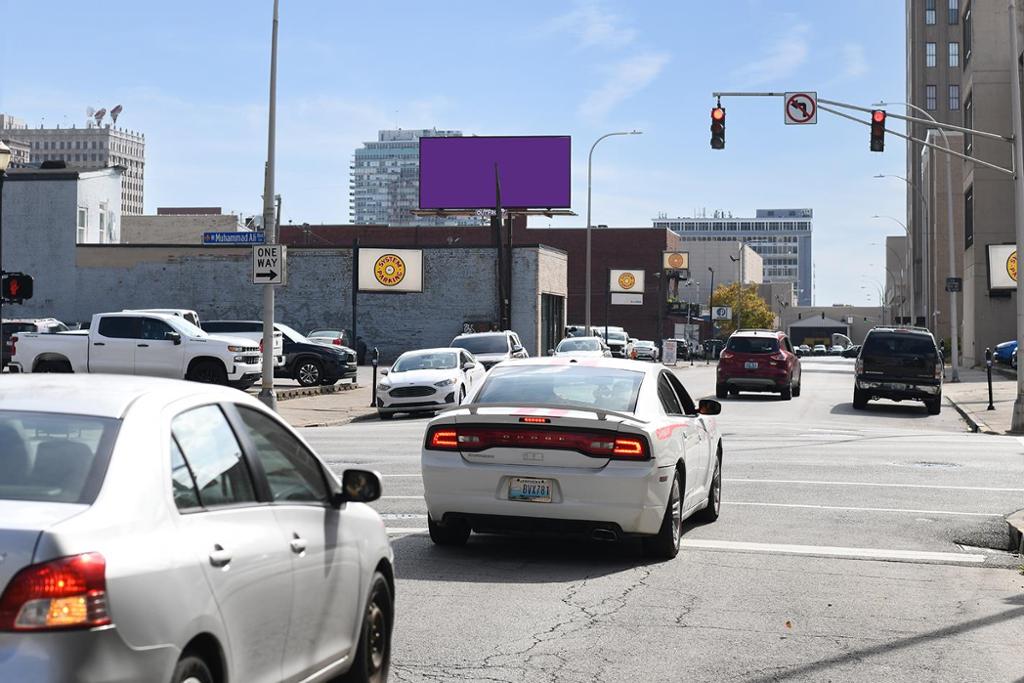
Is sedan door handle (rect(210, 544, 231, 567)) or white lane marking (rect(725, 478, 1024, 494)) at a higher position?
sedan door handle (rect(210, 544, 231, 567))

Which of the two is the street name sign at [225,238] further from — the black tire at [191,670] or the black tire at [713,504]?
the black tire at [191,670]

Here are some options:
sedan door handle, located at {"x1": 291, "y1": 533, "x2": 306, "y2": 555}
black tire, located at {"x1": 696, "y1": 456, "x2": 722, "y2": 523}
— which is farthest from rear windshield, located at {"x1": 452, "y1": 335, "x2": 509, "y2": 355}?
sedan door handle, located at {"x1": 291, "y1": 533, "x2": 306, "y2": 555}

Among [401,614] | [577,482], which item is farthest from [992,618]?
[401,614]

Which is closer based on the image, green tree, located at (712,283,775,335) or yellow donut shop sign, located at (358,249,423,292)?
yellow donut shop sign, located at (358,249,423,292)

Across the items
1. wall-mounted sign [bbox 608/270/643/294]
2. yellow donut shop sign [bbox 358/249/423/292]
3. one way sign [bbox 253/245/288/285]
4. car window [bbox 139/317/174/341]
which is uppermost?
wall-mounted sign [bbox 608/270/643/294]

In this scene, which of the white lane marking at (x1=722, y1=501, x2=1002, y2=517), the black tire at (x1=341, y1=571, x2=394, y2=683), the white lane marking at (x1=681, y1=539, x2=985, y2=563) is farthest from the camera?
the white lane marking at (x1=722, y1=501, x2=1002, y2=517)

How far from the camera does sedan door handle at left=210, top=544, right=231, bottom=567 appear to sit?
15.0 feet

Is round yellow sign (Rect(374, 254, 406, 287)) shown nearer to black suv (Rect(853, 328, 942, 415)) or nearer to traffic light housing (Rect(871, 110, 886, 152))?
black suv (Rect(853, 328, 942, 415))

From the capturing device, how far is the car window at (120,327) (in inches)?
1241

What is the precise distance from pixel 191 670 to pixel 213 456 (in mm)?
915

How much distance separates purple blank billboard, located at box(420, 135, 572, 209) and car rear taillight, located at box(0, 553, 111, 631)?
68428 millimetres

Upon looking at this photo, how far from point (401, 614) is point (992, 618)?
3837 millimetres

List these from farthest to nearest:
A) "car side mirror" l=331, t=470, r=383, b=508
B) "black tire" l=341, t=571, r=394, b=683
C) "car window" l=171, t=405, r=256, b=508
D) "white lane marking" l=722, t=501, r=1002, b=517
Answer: "white lane marking" l=722, t=501, r=1002, b=517
"black tire" l=341, t=571, r=394, b=683
"car side mirror" l=331, t=470, r=383, b=508
"car window" l=171, t=405, r=256, b=508

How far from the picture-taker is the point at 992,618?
8.77m
